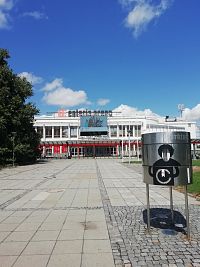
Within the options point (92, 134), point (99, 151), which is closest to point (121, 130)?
point (92, 134)

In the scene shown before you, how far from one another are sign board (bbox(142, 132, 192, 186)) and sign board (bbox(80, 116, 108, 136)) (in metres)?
80.9

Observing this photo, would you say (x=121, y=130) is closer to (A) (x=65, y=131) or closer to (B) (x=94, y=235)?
(A) (x=65, y=131)

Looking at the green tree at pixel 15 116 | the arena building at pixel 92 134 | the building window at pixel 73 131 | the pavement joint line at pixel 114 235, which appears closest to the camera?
the pavement joint line at pixel 114 235

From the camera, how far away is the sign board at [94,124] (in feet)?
288

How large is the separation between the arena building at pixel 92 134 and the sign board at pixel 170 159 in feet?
244

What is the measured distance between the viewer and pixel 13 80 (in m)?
41.8

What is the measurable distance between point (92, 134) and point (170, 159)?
82370 mm

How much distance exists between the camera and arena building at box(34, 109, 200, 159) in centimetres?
8581

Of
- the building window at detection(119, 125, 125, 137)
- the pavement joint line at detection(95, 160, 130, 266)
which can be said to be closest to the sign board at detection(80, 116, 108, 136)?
the building window at detection(119, 125, 125, 137)

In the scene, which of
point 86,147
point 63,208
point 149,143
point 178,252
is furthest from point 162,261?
point 86,147

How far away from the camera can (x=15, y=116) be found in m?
39.8

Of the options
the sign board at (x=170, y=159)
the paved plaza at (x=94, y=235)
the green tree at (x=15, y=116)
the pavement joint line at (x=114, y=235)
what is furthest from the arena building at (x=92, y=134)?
the sign board at (x=170, y=159)

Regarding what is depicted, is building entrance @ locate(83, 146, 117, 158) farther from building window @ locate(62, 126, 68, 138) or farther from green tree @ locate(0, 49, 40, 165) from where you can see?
green tree @ locate(0, 49, 40, 165)

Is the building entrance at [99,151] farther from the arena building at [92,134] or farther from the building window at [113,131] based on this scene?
the building window at [113,131]
